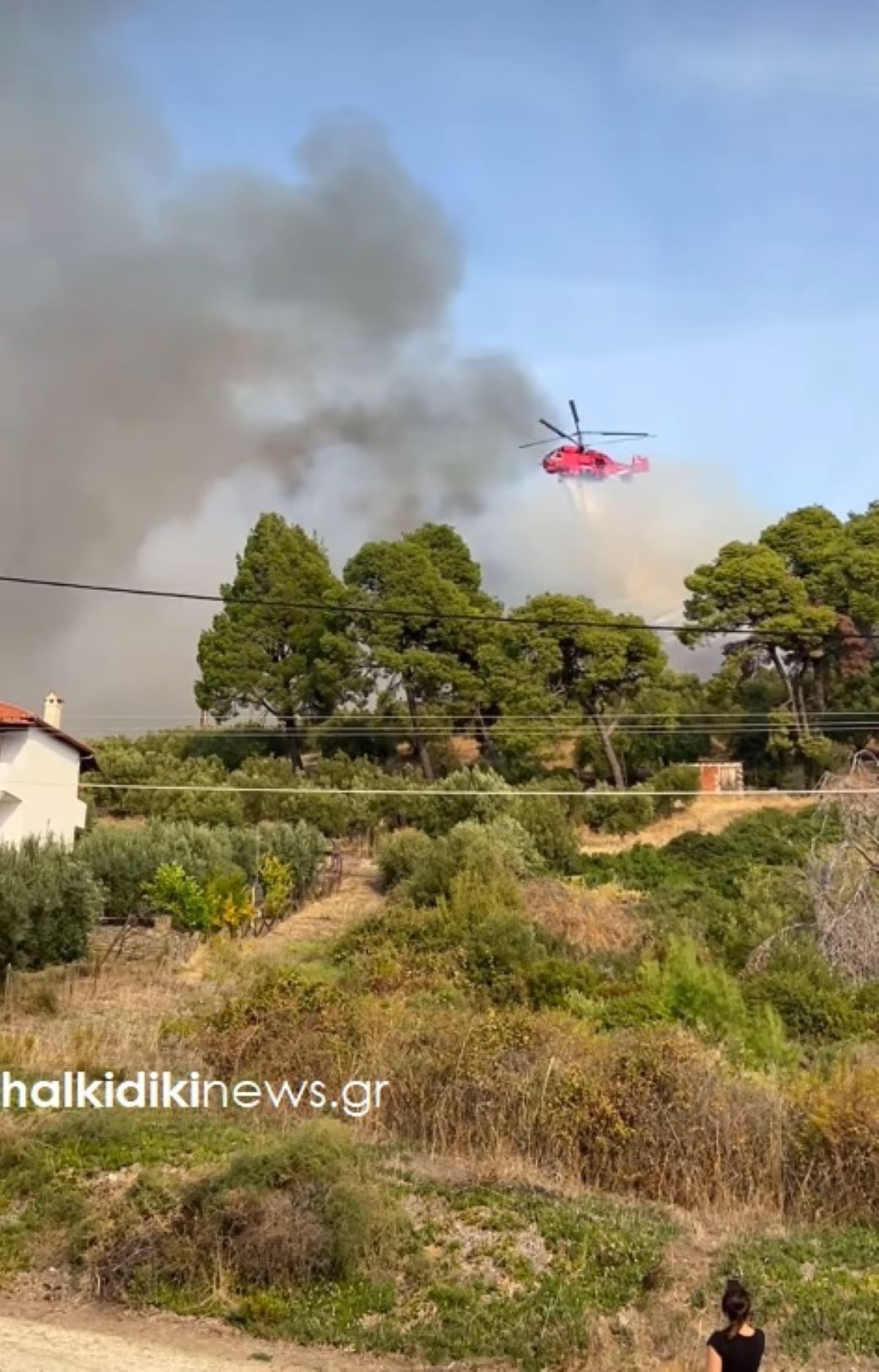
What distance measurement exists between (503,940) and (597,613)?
28621 millimetres

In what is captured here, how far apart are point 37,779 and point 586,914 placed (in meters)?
13.6

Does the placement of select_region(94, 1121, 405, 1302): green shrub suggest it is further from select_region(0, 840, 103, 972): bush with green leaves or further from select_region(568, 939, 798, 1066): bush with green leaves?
select_region(0, 840, 103, 972): bush with green leaves

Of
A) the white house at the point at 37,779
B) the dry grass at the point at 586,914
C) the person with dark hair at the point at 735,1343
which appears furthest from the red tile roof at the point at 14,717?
the person with dark hair at the point at 735,1343

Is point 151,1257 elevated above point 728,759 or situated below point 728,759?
below

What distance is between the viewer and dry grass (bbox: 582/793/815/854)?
3809 cm

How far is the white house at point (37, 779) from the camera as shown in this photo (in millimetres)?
28984

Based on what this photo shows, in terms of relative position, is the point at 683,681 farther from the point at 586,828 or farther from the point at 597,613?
the point at 586,828

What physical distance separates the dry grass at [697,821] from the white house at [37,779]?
14.4 metres

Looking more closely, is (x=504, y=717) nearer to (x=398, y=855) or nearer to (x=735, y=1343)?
(x=398, y=855)

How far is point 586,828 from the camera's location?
4044 centimetres

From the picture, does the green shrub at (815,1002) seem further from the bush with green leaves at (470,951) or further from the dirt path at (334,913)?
the dirt path at (334,913)

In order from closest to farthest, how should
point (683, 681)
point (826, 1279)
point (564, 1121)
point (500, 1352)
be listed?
point (500, 1352)
point (826, 1279)
point (564, 1121)
point (683, 681)

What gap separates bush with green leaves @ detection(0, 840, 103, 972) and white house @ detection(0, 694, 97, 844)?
5.93m

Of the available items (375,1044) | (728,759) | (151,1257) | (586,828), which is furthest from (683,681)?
(151,1257)
